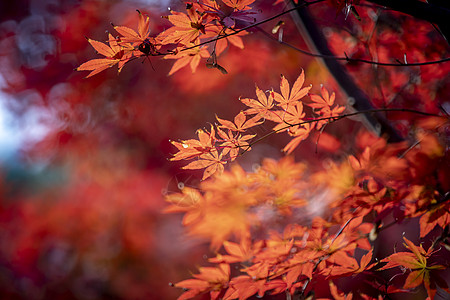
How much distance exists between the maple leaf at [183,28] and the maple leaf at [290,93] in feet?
0.85

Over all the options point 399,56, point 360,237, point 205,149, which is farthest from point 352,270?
point 399,56

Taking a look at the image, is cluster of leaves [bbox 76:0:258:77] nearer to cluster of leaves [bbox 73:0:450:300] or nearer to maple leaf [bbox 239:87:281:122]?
cluster of leaves [bbox 73:0:450:300]

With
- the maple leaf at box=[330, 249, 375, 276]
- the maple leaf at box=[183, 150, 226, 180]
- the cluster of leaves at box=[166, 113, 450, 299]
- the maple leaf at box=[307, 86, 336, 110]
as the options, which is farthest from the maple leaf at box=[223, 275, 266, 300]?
the maple leaf at box=[307, 86, 336, 110]

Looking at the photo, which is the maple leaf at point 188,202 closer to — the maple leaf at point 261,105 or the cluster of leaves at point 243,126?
the cluster of leaves at point 243,126

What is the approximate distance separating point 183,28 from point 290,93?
1.10 feet

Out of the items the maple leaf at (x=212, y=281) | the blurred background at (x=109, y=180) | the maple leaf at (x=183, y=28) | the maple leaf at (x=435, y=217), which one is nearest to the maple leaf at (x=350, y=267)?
the maple leaf at (x=435, y=217)

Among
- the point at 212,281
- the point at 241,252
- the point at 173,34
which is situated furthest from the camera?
the point at 241,252

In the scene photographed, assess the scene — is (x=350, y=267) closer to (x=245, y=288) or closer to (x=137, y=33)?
(x=245, y=288)

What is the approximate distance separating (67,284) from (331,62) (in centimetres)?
353

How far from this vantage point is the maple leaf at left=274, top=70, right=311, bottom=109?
30.8 inches

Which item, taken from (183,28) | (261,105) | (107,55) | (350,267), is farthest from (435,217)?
(107,55)

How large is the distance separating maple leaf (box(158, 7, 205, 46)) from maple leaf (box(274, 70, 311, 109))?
26 centimetres

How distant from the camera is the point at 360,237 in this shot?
2.96ft

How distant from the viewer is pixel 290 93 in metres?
0.80
